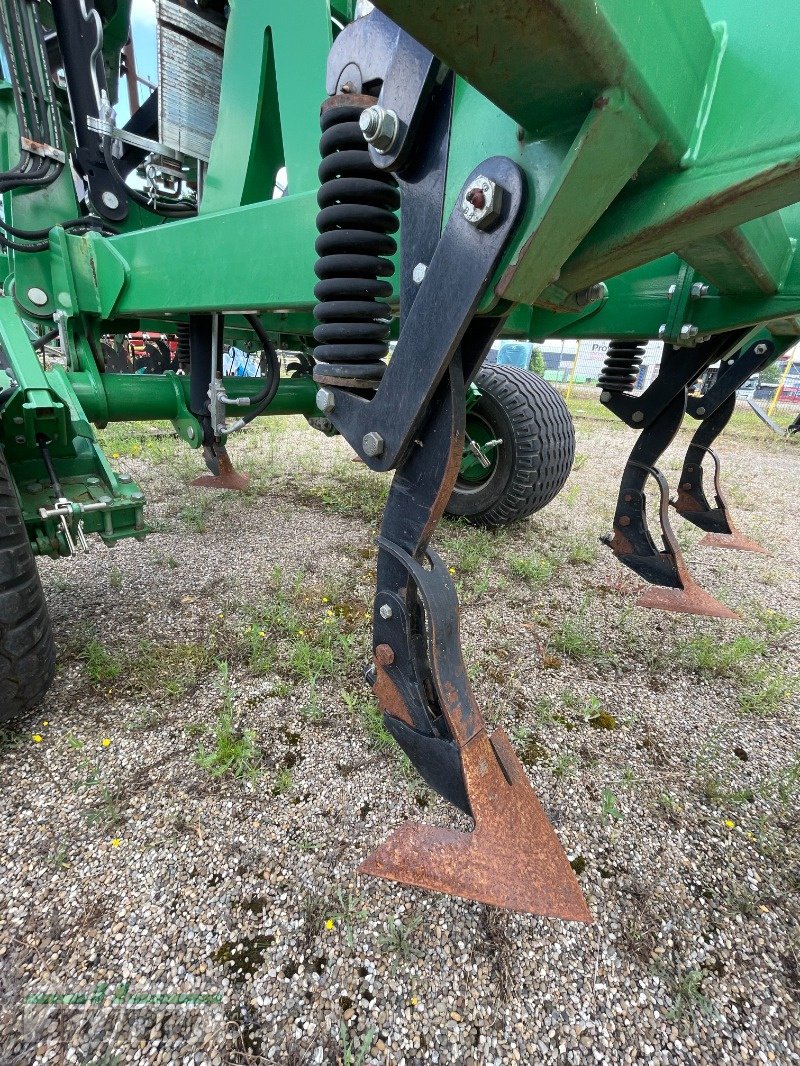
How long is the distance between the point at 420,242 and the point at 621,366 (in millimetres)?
1810

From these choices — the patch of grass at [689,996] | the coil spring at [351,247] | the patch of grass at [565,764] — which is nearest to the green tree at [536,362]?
the patch of grass at [565,764]

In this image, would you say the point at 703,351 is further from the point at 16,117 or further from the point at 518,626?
the point at 16,117

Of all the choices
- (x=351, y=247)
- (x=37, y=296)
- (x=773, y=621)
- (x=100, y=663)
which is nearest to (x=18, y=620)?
(x=100, y=663)

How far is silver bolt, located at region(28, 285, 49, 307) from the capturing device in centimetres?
230

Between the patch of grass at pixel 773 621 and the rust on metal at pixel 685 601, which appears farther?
the patch of grass at pixel 773 621

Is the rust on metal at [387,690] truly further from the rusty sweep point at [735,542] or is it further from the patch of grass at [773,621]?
the rusty sweep point at [735,542]

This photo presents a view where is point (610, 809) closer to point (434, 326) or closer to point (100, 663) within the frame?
point (434, 326)

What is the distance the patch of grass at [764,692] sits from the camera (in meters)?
1.84

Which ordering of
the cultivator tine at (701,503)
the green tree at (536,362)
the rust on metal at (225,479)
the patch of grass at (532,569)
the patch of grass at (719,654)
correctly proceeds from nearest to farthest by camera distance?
the patch of grass at (719,654) < the patch of grass at (532,569) < the cultivator tine at (701,503) < the rust on metal at (225,479) < the green tree at (536,362)

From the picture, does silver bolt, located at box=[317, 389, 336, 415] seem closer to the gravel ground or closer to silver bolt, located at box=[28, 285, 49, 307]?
the gravel ground

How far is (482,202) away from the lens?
75 cm

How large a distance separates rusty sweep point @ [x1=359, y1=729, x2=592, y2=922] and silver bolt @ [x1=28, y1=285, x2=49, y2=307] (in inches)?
104

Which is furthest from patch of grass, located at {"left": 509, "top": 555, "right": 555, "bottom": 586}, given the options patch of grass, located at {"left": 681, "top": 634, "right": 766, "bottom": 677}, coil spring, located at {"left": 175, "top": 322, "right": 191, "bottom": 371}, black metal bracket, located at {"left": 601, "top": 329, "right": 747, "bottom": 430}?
coil spring, located at {"left": 175, "top": 322, "right": 191, "bottom": 371}

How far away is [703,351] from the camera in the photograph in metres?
2.07
